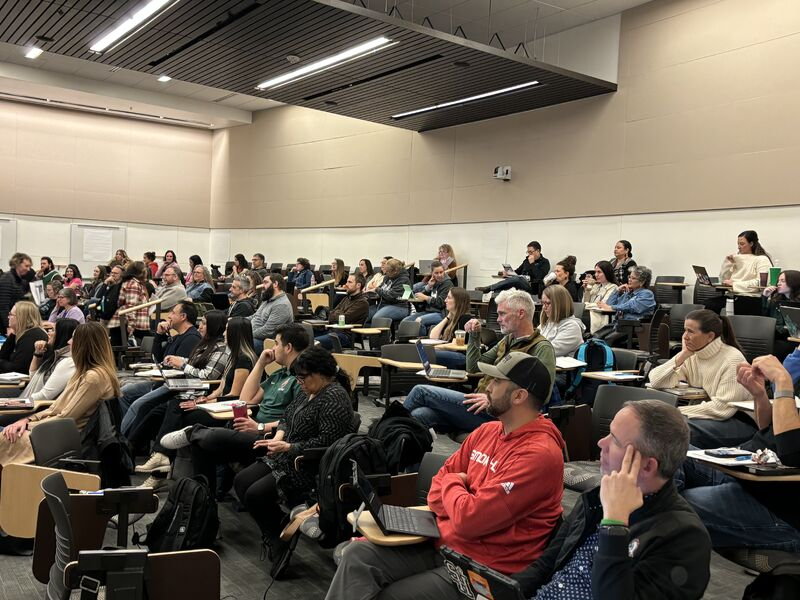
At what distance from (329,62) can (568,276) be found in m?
4.62

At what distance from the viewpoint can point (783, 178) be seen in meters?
8.74

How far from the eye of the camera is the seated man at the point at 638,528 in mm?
1729

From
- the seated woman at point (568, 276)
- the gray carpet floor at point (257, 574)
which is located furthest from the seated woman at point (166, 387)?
the seated woman at point (568, 276)

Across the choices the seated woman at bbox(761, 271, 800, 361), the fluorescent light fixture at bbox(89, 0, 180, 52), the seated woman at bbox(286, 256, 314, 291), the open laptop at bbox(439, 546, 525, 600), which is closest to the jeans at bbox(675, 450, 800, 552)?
the open laptop at bbox(439, 546, 525, 600)

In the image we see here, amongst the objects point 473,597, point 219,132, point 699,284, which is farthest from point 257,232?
point 473,597

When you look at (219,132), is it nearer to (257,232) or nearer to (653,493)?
(257,232)

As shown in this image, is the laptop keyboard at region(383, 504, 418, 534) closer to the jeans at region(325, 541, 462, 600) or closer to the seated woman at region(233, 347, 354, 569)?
the jeans at region(325, 541, 462, 600)

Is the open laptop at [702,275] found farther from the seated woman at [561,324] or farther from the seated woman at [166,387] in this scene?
the seated woman at [166,387]

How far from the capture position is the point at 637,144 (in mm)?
10438

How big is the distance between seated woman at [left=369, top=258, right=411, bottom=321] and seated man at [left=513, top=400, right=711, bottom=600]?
24.0 feet

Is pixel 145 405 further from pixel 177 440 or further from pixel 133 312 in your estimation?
pixel 133 312

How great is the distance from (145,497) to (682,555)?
6.51ft

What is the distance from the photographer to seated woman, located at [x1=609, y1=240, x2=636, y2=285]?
31.7 ft

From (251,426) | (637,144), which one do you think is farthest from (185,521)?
(637,144)
